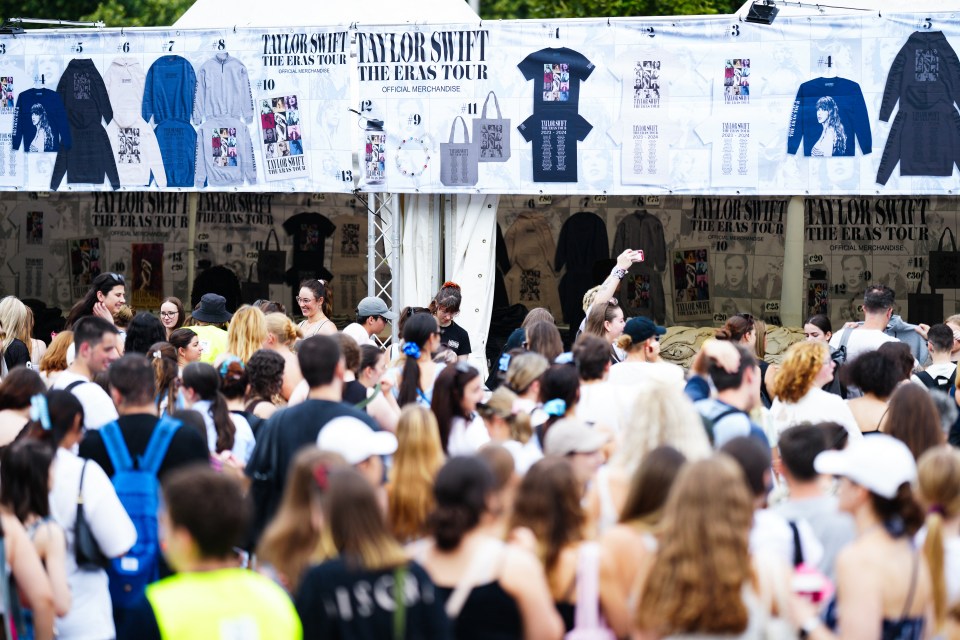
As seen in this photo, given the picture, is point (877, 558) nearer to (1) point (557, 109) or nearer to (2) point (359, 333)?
(2) point (359, 333)

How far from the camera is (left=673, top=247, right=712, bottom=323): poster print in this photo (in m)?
13.4

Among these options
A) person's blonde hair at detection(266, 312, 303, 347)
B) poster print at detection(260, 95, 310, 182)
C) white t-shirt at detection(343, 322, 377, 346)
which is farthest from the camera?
poster print at detection(260, 95, 310, 182)

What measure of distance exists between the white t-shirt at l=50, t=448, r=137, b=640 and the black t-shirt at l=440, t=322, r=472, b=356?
4827mm

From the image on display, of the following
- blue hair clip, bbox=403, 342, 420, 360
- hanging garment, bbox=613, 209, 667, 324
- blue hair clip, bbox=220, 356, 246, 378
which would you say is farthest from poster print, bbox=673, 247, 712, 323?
blue hair clip, bbox=220, 356, 246, 378

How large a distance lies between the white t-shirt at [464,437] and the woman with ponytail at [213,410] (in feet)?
3.27

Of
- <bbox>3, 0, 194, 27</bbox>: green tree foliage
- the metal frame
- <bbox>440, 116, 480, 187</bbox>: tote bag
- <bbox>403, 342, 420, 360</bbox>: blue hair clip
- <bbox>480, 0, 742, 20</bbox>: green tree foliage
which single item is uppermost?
<bbox>3, 0, 194, 27</bbox>: green tree foliage

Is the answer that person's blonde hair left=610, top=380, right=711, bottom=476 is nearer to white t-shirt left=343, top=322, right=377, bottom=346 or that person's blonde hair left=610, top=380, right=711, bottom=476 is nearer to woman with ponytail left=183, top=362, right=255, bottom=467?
woman with ponytail left=183, top=362, right=255, bottom=467

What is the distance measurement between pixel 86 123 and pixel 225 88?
1.54 metres

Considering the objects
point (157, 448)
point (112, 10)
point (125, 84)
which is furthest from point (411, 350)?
point (112, 10)

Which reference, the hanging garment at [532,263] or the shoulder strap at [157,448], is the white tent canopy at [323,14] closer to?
the hanging garment at [532,263]

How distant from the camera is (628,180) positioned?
9.91 metres

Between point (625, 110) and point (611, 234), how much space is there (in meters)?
3.83

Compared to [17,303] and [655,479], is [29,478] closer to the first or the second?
[655,479]

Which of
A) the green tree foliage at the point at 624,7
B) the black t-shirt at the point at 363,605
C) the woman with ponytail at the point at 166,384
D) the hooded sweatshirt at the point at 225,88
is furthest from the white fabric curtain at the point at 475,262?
the green tree foliage at the point at 624,7
